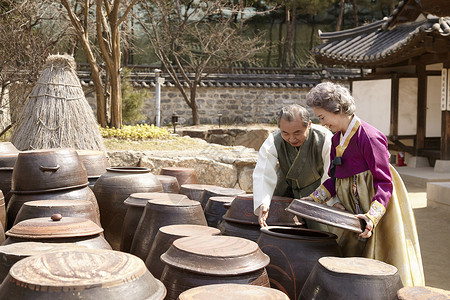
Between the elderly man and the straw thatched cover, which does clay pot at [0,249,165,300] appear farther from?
the straw thatched cover

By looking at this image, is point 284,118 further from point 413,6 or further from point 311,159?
→ point 413,6

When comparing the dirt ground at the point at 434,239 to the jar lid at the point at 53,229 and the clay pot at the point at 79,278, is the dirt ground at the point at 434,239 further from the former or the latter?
the clay pot at the point at 79,278

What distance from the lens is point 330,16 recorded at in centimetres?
2934

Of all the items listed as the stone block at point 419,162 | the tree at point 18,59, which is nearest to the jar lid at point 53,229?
the tree at point 18,59

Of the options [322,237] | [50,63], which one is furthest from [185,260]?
[50,63]

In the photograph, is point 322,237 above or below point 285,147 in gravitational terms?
below

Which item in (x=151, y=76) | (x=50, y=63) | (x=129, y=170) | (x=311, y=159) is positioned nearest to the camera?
(x=311, y=159)

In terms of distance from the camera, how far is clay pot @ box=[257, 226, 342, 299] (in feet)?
→ 8.08

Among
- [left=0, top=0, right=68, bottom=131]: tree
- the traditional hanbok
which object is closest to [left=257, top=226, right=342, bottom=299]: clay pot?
the traditional hanbok

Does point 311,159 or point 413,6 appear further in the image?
point 413,6

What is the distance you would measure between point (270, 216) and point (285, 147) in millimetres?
508

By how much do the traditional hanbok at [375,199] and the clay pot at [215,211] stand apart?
85 cm

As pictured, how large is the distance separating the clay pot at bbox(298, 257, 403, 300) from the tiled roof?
8.02 m

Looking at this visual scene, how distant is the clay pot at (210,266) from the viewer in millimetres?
2109
